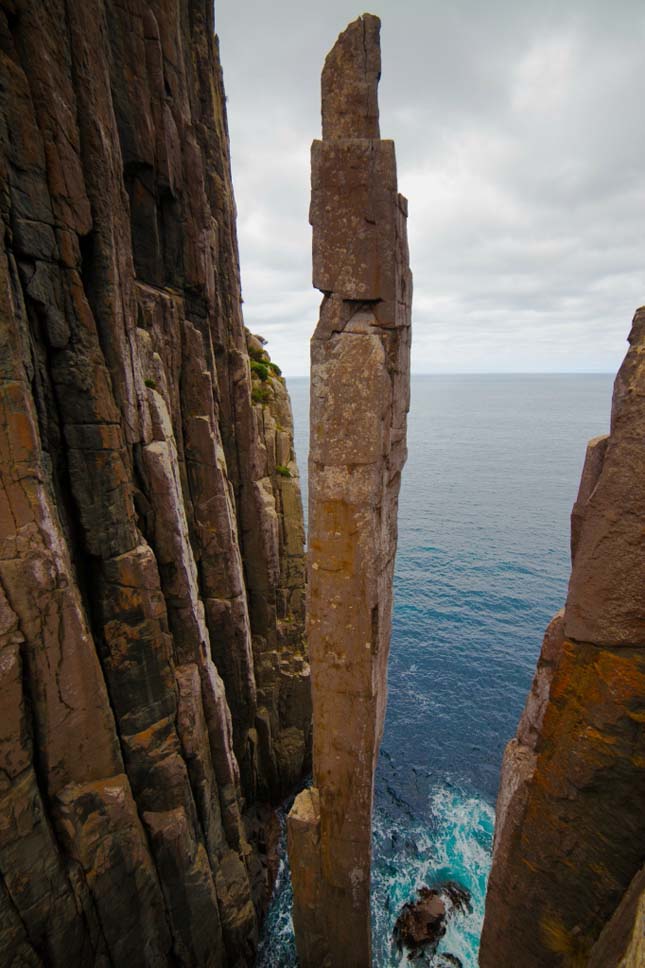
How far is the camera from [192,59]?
19.9 m

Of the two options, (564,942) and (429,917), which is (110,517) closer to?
(564,942)

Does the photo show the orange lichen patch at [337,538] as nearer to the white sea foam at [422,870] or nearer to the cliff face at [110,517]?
the cliff face at [110,517]

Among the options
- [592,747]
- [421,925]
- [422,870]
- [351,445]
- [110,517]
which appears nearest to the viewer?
[592,747]

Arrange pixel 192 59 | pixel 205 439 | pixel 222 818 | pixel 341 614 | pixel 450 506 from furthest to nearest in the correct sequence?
1. pixel 450 506
2. pixel 192 59
3. pixel 205 439
4. pixel 222 818
5. pixel 341 614

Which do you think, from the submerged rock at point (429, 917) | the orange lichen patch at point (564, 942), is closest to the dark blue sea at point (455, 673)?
the submerged rock at point (429, 917)

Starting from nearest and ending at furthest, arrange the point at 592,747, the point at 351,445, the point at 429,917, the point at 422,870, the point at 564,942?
the point at 592,747 < the point at 564,942 < the point at 351,445 < the point at 429,917 < the point at 422,870

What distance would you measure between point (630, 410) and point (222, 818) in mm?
17504

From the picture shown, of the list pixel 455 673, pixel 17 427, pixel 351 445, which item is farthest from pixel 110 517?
pixel 455 673

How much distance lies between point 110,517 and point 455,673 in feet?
97.2

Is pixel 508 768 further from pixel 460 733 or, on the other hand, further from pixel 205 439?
pixel 460 733

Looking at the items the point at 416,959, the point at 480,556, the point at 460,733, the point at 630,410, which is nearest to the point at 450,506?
the point at 480,556

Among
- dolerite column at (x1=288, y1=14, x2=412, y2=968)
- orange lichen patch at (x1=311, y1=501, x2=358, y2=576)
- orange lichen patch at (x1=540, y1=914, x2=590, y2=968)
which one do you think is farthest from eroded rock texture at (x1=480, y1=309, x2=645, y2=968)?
orange lichen patch at (x1=311, y1=501, x2=358, y2=576)

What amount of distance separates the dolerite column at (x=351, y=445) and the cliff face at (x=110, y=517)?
448 centimetres

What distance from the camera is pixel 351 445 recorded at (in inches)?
388
